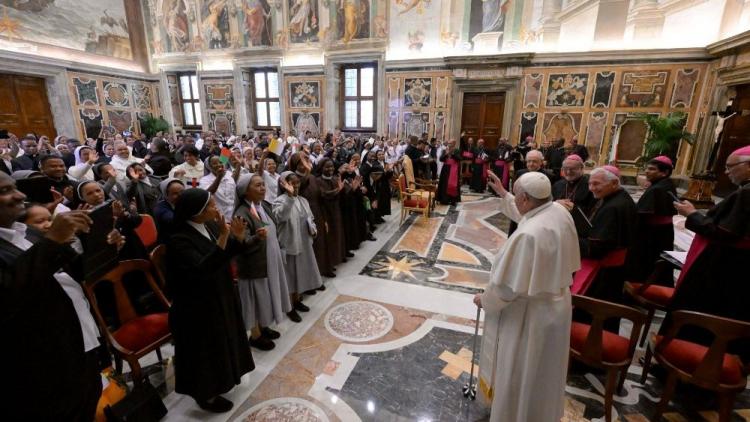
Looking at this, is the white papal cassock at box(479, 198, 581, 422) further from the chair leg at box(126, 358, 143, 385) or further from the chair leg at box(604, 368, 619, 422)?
the chair leg at box(126, 358, 143, 385)

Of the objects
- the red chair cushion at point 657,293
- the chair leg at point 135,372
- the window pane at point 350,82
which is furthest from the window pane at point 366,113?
the chair leg at point 135,372

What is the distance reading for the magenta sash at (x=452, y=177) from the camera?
369 inches

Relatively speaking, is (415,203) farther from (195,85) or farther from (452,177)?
(195,85)

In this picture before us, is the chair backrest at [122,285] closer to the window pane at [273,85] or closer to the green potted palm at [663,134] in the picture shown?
the green potted palm at [663,134]

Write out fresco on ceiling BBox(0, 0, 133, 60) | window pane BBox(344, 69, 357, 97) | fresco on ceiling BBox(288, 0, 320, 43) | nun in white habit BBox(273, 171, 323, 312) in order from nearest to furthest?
nun in white habit BBox(273, 171, 323, 312), fresco on ceiling BBox(0, 0, 133, 60), fresco on ceiling BBox(288, 0, 320, 43), window pane BBox(344, 69, 357, 97)

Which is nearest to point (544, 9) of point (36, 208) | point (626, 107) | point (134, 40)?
point (626, 107)

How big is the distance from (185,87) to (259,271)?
18.3 meters

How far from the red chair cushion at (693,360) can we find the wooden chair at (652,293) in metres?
0.76

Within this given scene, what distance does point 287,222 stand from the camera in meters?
3.88

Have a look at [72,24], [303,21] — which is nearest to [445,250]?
[303,21]

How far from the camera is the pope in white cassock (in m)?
1.99

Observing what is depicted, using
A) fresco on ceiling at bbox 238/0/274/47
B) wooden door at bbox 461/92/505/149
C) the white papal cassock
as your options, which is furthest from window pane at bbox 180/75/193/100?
the white papal cassock

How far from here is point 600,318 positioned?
93.5 inches

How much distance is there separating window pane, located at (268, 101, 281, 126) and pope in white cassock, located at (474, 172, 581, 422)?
1610 cm
